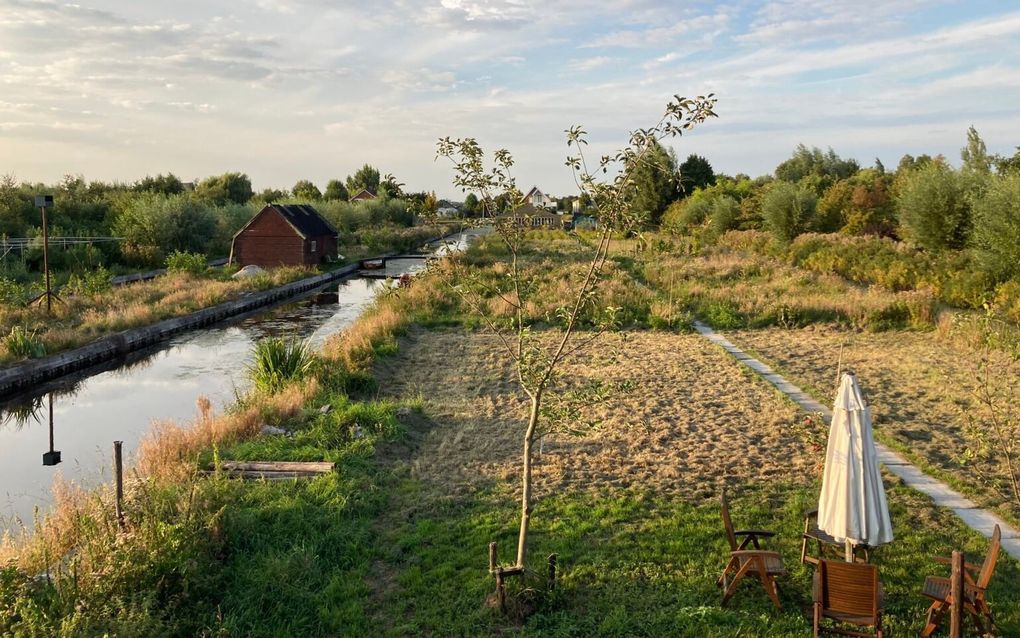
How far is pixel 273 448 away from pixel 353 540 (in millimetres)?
2977

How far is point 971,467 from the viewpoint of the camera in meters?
8.59

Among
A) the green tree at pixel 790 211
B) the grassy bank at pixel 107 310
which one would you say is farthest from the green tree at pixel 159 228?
the green tree at pixel 790 211

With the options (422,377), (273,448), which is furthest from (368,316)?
(273,448)

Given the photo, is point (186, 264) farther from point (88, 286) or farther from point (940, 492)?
point (940, 492)

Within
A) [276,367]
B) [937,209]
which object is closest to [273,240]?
[276,367]

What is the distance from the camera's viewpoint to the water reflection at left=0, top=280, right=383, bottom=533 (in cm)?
1076

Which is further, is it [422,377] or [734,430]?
[422,377]

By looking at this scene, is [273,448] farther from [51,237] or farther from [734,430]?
[51,237]

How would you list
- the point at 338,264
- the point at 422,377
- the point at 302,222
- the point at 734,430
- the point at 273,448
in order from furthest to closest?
1. the point at 338,264
2. the point at 302,222
3. the point at 422,377
4. the point at 734,430
5. the point at 273,448

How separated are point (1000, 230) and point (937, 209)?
5.71 meters

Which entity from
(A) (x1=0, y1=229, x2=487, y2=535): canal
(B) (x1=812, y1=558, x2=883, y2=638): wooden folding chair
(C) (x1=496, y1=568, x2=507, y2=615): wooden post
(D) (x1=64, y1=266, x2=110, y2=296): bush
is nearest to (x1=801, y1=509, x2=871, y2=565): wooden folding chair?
(B) (x1=812, y1=558, x2=883, y2=638): wooden folding chair

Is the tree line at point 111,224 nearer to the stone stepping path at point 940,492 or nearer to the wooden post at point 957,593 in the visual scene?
the stone stepping path at point 940,492

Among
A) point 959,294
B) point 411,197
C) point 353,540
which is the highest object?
point 411,197

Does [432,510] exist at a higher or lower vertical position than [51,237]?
lower
